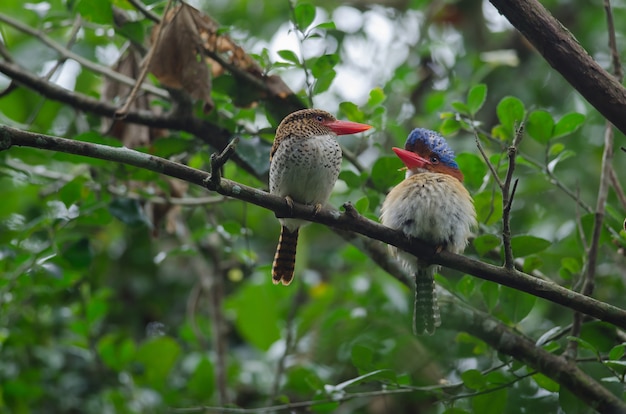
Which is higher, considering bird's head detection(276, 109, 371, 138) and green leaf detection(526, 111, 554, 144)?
green leaf detection(526, 111, 554, 144)

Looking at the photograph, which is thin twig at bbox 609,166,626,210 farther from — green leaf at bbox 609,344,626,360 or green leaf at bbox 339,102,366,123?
green leaf at bbox 339,102,366,123

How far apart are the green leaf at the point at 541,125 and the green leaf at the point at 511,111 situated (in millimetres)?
50

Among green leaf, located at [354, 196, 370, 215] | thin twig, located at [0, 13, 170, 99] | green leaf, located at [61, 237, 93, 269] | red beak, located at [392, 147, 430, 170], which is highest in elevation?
thin twig, located at [0, 13, 170, 99]

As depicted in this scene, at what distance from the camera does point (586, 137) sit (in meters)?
5.00

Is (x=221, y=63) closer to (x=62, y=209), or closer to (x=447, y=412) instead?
(x=62, y=209)

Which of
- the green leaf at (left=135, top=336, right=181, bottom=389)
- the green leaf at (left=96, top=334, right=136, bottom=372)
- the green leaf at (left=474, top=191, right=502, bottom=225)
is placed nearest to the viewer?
the green leaf at (left=474, top=191, right=502, bottom=225)

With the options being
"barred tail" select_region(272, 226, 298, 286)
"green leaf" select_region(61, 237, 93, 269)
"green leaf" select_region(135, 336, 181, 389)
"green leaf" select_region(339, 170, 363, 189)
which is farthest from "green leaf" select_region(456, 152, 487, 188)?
"green leaf" select_region(135, 336, 181, 389)

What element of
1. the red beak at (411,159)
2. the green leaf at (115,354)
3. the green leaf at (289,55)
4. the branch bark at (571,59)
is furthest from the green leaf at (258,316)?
the branch bark at (571,59)

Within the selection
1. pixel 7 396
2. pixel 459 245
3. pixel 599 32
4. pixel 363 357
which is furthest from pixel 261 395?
pixel 599 32

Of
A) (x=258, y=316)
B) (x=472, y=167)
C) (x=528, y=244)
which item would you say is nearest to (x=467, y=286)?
(x=528, y=244)

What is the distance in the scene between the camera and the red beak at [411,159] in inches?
119

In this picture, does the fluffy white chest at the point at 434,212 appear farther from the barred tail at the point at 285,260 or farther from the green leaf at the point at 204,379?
the green leaf at the point at 204,379

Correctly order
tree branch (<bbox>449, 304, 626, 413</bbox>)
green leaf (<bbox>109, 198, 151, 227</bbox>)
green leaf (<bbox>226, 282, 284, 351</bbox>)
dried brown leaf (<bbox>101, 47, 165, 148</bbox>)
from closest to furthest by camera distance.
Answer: tree branch (<bbox>449, 304, 626, 413</bbox>) < green leaf (<bbox>109, 198, 151, 227</bbox>) < dried brown leaf (<bbox>101, 47, 165, 148</bbox>) < green leaf (<bbox>226, 282, 284, 351</bbox>)

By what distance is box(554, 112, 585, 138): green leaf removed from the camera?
2996 mm
